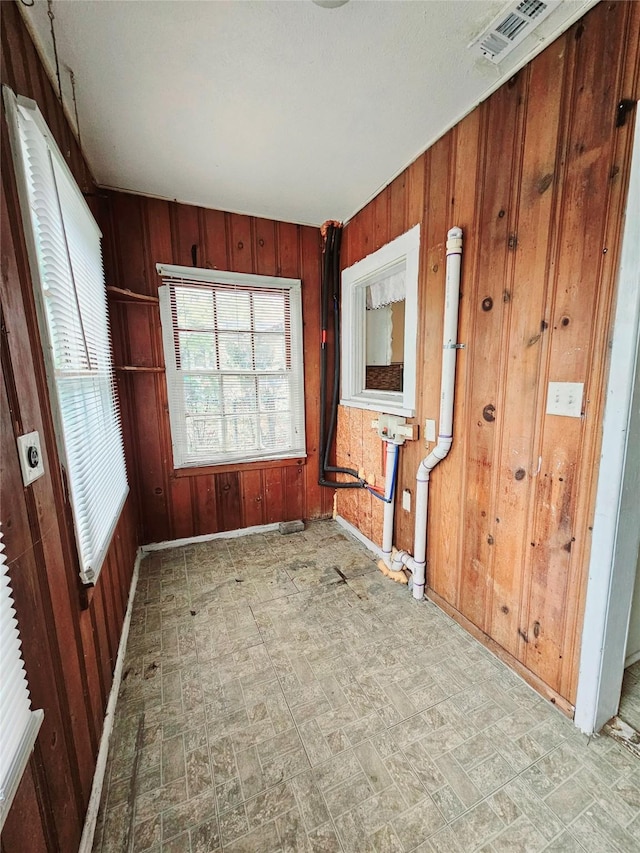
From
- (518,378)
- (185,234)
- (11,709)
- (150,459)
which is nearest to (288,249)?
(185,234)

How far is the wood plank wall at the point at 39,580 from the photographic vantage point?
2.60 feet

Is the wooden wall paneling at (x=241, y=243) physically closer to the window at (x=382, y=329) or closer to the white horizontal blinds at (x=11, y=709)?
the window at (x=382, y=329)

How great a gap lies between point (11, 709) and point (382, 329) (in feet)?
9.12

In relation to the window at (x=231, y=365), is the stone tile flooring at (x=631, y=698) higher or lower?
lower

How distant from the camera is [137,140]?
183 centimetres

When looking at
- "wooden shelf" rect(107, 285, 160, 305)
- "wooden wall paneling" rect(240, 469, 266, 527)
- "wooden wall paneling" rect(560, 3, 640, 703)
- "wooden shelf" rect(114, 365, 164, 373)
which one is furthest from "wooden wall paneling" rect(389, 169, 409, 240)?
"wooden wall paneling" rect(240, 469, 266, 527)

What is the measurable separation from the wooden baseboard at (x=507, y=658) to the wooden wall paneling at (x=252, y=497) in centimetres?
157

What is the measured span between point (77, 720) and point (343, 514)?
2322 millimetres

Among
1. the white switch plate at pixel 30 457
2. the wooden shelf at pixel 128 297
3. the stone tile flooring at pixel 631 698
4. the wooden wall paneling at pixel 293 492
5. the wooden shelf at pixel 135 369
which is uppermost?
the wooden shelf at pixel 128 297

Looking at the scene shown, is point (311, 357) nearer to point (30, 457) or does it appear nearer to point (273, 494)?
point (273, 494)

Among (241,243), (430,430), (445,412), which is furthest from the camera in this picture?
(241,243)

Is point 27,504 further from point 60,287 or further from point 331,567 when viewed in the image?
point 331,567

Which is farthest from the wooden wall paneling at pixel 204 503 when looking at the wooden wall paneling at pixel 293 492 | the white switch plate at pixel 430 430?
the white switch plate at pixel 430 430

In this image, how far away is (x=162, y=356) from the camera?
8.39 ft
